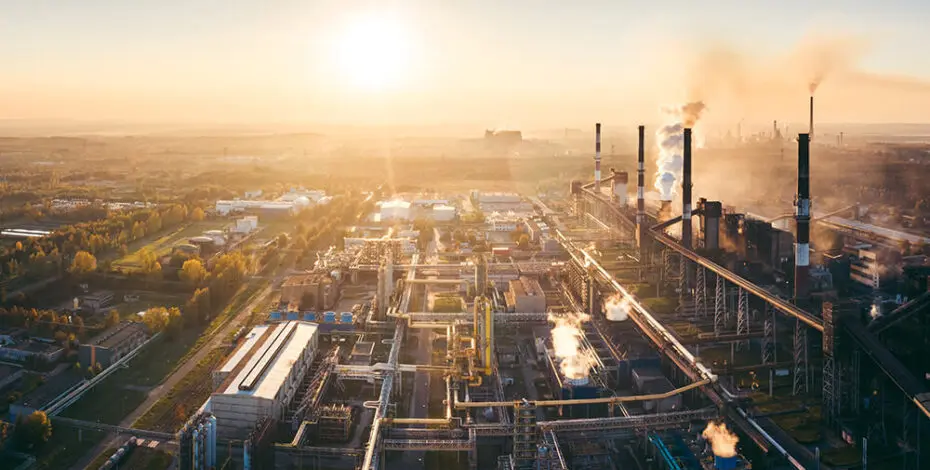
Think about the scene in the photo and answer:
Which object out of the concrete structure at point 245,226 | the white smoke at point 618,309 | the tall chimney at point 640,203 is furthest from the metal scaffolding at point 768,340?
the concrete structure at point 245,226

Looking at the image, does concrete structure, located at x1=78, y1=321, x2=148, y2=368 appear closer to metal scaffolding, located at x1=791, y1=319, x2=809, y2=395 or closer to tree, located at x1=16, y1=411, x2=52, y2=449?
tree, located at x1=16, y1=411, x2=52, y2=449

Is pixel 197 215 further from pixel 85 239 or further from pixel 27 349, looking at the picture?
pixel 27 349

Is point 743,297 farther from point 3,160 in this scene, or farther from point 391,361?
point 3,160

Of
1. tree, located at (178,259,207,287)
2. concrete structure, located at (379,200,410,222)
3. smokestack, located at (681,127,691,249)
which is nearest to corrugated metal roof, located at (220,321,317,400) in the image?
tree, located at (178,259,207,287)

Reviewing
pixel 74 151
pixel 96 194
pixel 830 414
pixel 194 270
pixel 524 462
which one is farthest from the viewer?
pixel 74 151

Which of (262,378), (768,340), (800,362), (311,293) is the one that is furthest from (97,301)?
(800,362)

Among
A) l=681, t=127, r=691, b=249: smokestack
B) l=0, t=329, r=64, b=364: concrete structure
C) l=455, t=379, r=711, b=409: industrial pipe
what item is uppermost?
l=681, t=127, r=691, b=249: smokestack

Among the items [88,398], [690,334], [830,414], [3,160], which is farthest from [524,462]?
[3,160]
